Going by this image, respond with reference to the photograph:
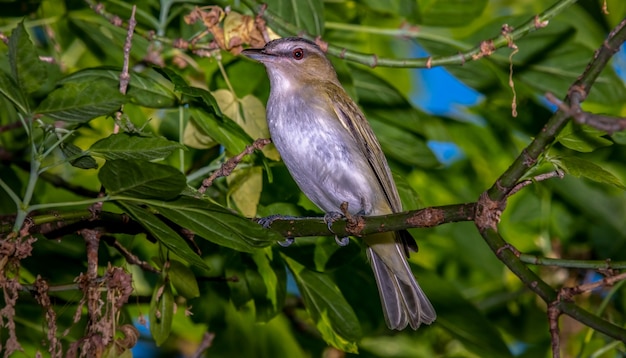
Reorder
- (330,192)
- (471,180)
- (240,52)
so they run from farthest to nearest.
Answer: (471,180), (330,192), (240,52)

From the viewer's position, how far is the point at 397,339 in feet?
19.3

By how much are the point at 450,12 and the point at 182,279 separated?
8.17ft

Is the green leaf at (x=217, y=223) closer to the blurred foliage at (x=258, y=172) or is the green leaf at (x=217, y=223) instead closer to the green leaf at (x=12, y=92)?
the blurred foliage at (x=258, y=172)

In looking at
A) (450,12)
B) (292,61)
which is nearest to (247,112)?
(292,61)

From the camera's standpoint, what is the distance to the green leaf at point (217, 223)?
2.66 metres

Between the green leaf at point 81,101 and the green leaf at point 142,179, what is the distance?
1.63ft

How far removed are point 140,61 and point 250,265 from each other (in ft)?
4.01

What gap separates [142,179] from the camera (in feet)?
8.22

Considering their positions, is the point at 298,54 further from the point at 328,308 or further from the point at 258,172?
the point at 328,308

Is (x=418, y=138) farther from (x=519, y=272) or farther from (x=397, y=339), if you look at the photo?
(x=519, y=272)

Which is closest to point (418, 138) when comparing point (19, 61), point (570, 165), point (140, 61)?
point (140, 61)

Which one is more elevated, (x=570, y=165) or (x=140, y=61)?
(x=570, y=165)

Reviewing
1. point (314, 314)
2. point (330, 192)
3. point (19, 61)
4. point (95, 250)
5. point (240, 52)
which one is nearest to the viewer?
point (19, 61)

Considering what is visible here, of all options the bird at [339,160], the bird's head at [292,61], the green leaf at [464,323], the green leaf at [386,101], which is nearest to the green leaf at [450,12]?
the green leaf at [386,101]
